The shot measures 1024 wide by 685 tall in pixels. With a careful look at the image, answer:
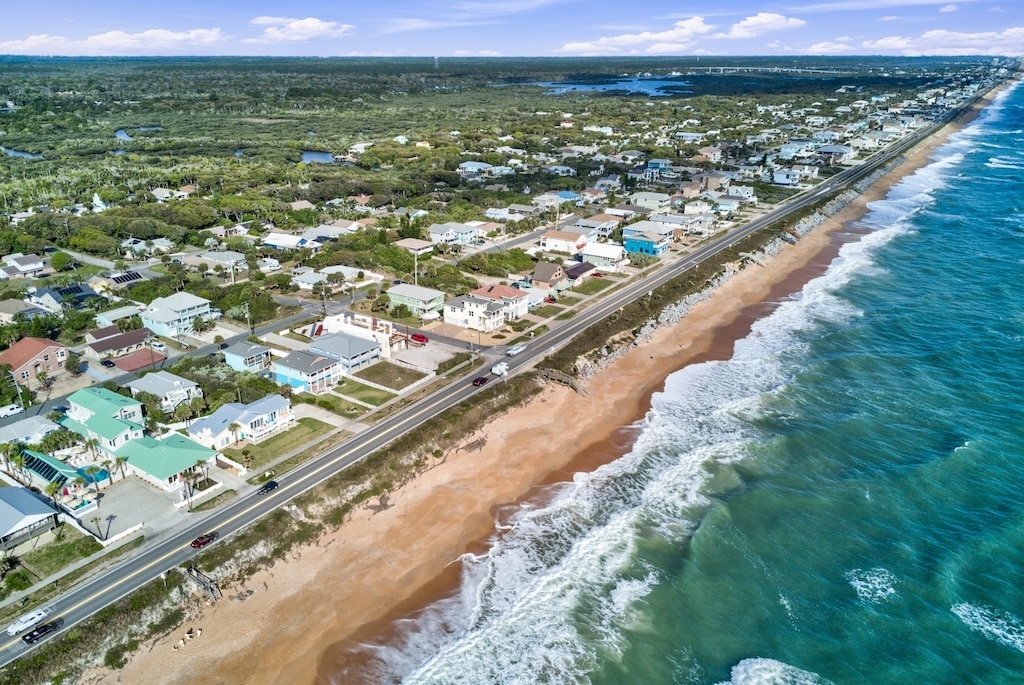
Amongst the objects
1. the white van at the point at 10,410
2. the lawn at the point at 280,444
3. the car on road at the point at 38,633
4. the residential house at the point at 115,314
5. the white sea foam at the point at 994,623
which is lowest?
the white sea foam at the point at 994,623

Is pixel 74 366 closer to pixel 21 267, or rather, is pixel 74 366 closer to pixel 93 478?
pixel 93 478

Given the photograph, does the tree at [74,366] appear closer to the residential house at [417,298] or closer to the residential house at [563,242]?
the residential house at [417,298]

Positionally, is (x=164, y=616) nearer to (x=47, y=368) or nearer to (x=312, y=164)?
(x=47, y=368)

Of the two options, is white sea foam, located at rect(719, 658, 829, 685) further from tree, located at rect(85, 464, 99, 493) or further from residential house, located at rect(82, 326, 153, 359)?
residential house, located at rect(82, 326, 153, 359)

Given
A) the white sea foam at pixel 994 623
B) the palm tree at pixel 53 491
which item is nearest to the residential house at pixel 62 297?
the palm tree at pixel 53 491

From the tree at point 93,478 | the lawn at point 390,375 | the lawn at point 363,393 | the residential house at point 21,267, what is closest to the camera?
the tree at point 93,478

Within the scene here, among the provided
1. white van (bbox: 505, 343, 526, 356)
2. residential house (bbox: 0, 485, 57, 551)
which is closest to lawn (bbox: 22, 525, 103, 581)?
residential house (bbox: 0, 485, 57, 551)

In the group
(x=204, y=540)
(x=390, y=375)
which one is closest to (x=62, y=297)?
(x=390, y=375)
